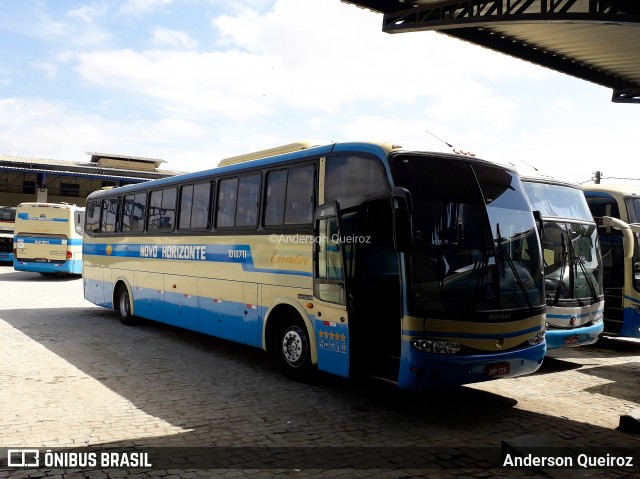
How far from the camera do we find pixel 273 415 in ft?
22.7

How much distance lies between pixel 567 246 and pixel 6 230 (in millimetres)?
30007

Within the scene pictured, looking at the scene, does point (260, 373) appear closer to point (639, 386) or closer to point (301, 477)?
point (301, 477)

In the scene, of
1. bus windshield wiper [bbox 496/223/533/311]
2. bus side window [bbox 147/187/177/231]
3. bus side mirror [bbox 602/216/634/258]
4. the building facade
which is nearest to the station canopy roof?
bus side mirror [bbox 602/216/634/258]

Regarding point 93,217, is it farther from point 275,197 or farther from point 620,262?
point 620,262

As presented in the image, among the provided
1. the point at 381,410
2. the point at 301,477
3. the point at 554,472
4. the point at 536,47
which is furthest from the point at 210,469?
the point at 536,47

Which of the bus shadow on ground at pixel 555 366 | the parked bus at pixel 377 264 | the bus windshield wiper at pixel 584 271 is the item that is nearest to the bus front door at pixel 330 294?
the parked bus at pixel 377 264

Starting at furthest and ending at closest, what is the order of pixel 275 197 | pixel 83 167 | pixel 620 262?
pixel 83 167 → pixel 620 262 → pixel 275 197

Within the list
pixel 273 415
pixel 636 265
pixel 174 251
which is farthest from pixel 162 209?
pixel 636 265

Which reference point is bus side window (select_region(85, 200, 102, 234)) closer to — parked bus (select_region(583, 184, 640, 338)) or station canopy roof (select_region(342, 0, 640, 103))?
station canopy roof (select_region(342, 0, 640, 103))

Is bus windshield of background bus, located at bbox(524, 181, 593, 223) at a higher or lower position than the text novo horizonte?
higher

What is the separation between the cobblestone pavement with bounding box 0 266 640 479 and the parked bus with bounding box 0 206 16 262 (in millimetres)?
23273

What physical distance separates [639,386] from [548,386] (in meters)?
1.40

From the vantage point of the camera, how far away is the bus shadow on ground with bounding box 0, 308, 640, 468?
20.5 ft

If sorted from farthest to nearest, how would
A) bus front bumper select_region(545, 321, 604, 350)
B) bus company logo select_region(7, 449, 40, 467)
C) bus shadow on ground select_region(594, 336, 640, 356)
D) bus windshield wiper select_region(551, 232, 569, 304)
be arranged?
bus shadow on ground select_region(594, 336, 640, 356) < bus windshield wiper select_region(551, 232, 569, 304) < bus front bumper select_region(545, 321, 604, 350) < bus company logo select_region(7, 449, 40, 467)
